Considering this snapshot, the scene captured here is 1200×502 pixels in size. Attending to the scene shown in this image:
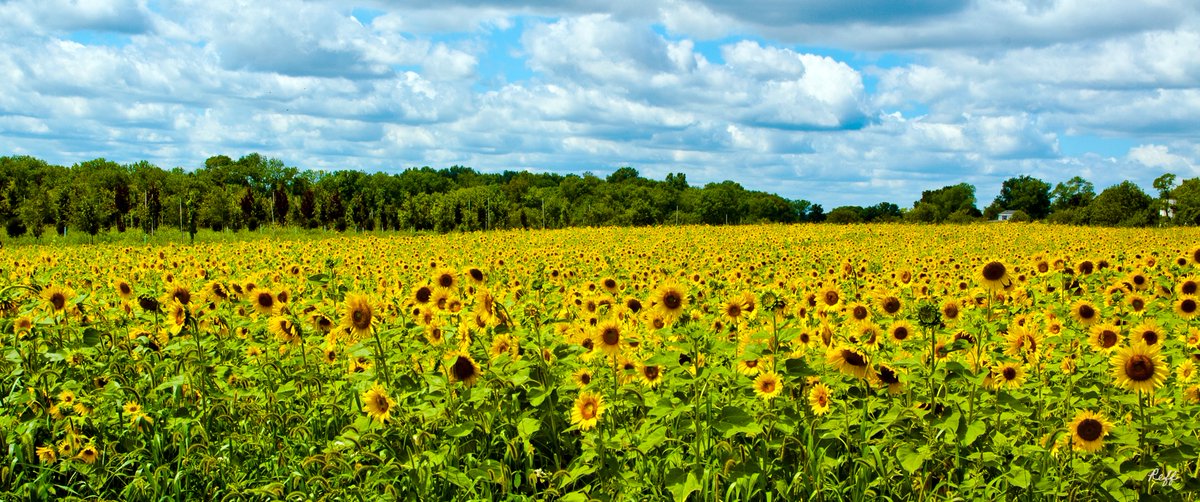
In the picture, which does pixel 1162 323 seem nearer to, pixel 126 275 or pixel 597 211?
pixel 126 275

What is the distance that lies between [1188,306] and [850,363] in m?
2.76

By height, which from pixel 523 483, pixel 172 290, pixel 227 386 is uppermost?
pixel 172 290

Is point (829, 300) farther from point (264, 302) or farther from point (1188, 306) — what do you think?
point (264, 302)

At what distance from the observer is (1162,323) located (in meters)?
5.89

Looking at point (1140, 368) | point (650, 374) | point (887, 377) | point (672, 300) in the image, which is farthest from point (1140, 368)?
point (650, 374)

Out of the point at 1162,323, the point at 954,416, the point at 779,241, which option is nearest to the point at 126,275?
the point at 954,416

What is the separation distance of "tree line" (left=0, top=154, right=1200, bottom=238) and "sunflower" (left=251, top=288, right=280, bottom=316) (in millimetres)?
38725

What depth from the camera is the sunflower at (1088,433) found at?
11.9ft

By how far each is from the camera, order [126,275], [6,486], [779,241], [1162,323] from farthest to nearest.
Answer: [779,241]
[126,275]
[1162,323]
[6,486]

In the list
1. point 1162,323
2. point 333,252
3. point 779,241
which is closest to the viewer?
point 1162,323

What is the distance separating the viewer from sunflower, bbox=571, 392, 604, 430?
4.02 m

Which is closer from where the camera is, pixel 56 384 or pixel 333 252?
pixel 56 384

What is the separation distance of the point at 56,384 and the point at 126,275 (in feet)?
25.9

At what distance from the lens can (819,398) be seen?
14.4ft
